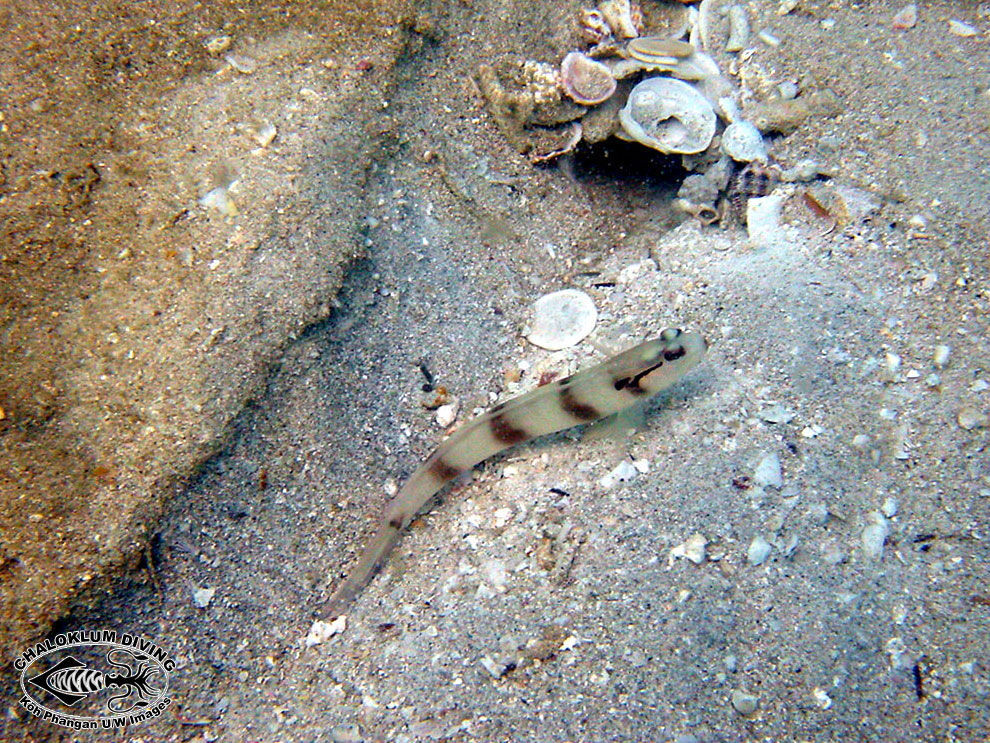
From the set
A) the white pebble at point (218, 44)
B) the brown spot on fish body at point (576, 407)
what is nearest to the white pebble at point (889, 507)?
the brown spot on fish body at point (576, 407)

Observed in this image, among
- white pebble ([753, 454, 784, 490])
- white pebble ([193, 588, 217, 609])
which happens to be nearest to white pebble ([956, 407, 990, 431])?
white pebble ([753, 454, 784, 490])

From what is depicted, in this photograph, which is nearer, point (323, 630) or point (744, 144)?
point (323, 630)

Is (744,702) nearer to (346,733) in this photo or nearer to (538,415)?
(538,415)

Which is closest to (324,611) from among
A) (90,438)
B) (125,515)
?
(125,515)

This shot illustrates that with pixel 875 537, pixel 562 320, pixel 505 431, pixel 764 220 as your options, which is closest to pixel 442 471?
pixel 505 431
